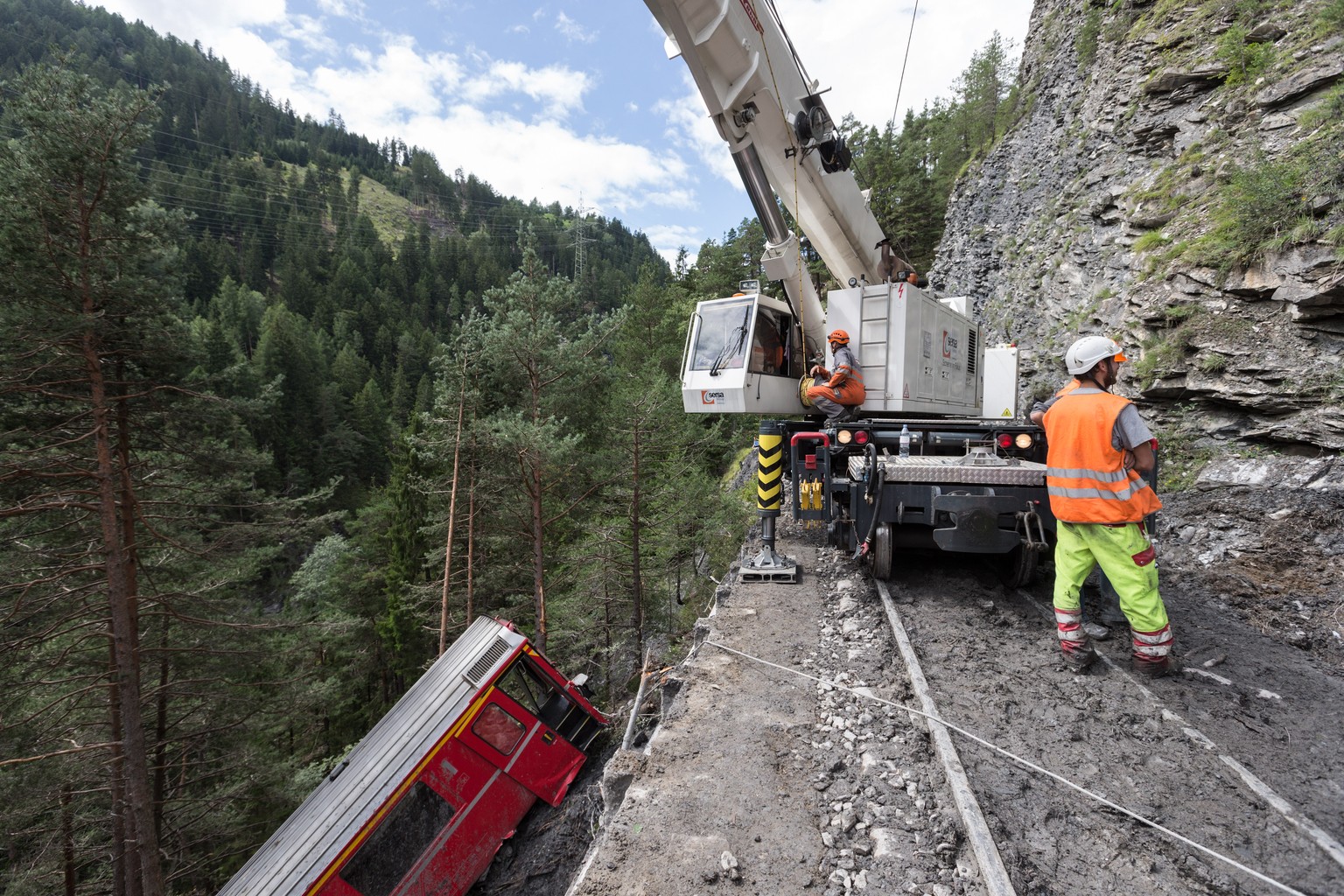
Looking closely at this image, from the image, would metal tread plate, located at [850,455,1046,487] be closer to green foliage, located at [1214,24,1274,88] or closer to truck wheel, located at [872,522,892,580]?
truck wheel, located at [872,522,892,580]

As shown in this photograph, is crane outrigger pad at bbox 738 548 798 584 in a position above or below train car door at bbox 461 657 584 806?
above

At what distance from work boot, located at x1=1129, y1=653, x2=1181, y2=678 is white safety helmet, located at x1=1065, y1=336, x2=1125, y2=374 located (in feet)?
6.18

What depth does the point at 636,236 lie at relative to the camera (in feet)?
541

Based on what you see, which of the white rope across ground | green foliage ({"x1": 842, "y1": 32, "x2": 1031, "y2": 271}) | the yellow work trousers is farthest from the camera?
green foliage ({"x1": 842, "y1": 32, "x2": 1031, "y2": 271})

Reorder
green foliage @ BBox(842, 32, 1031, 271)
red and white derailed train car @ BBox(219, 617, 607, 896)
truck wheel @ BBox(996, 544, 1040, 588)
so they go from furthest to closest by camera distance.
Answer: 1. green foliage @ BBox(842, 32, 1031, 271)
2. red and white derailed train car @ BBox(219, 617, 607, 896)
3. truck wheel @ BBox(996, 544, 1040, 588)

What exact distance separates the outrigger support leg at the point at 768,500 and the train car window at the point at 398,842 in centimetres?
401

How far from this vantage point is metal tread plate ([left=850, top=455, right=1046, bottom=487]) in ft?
14.5

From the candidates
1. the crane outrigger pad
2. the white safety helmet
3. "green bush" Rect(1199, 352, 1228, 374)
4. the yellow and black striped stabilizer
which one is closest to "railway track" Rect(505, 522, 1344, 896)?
the crane outrigger pad

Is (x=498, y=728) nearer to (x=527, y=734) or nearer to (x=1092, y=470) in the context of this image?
(x=527, y=734)

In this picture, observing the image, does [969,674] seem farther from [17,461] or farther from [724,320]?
[17,461]

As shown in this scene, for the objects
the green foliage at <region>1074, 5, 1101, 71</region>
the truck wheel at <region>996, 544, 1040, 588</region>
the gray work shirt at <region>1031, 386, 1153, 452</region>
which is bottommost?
the truck wheel at <region>996, 544, 1040, 588</region>

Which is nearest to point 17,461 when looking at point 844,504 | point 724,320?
point 724,320

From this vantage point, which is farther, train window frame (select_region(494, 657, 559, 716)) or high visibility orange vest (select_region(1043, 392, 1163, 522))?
train window frame (select_region(494, 657, 559, 716))

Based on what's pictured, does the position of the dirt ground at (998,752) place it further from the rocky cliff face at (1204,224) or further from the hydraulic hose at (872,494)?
the rocky cliff face at (1204,224)
